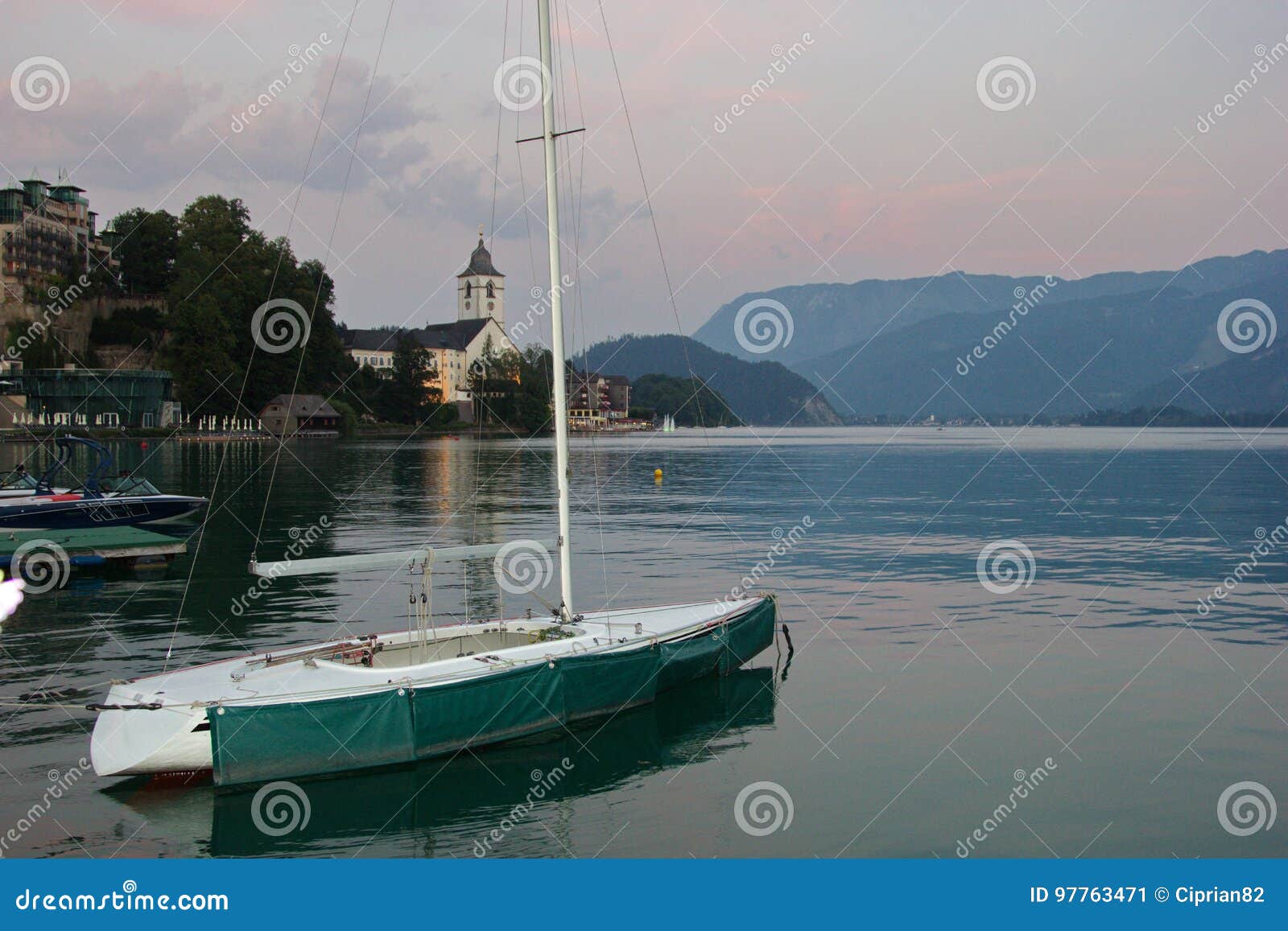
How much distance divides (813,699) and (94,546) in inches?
984

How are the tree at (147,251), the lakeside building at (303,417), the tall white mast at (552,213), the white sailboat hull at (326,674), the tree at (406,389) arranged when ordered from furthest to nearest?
the tree at (406,389)
the tree at (147,251)
the lakeside building at (303,417)
the tall white mast at (552,213)
the white sailboat hull at (326,674)

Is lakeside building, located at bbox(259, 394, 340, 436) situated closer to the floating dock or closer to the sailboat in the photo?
the floating dock

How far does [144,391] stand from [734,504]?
329ft

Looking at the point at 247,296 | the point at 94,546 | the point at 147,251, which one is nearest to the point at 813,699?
the point at 94,546

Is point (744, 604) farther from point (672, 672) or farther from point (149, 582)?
point (149, 582)

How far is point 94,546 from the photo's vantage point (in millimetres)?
35000

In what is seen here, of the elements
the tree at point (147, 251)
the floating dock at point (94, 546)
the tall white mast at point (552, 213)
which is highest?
the tree at point (147, 251)

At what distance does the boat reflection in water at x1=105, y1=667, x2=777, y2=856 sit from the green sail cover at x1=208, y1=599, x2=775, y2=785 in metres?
0.26

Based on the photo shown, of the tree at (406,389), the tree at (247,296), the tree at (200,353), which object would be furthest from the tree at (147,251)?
the tree at (406,389)

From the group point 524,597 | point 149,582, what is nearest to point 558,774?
point 524,597

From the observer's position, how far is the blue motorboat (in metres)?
38.7

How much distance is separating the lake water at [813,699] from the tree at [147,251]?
4734 inches

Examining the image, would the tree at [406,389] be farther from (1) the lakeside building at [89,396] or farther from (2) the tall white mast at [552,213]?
(2) the tall white mast at [552,213]

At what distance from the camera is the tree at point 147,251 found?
156125mm
